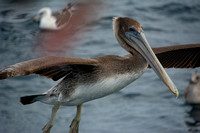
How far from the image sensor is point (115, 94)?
9.83m

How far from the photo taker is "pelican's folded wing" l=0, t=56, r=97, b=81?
4504mm

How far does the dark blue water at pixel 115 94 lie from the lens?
8281 millimetres

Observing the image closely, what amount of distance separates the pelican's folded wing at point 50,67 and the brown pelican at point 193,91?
4416mm

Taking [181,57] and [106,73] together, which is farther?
[181,57]

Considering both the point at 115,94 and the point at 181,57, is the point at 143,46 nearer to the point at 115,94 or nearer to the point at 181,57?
the point at 181,57

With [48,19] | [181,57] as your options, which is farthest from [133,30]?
[48,19]

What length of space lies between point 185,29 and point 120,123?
577 cm


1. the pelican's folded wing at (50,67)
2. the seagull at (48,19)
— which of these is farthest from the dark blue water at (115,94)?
the pelican's folded wing at (50,67)

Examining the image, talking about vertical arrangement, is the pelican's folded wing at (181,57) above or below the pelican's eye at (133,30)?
below

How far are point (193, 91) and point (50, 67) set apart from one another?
5.23 metres

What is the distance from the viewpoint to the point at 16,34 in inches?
491

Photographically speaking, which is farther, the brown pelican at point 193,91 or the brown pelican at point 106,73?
A: the brown pelican at point 193,91

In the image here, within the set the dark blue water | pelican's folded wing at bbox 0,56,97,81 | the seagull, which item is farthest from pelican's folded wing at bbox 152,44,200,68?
the seagull

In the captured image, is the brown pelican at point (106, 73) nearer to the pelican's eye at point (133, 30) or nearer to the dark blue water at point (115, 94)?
the pelican's eye at point (133, 30)
